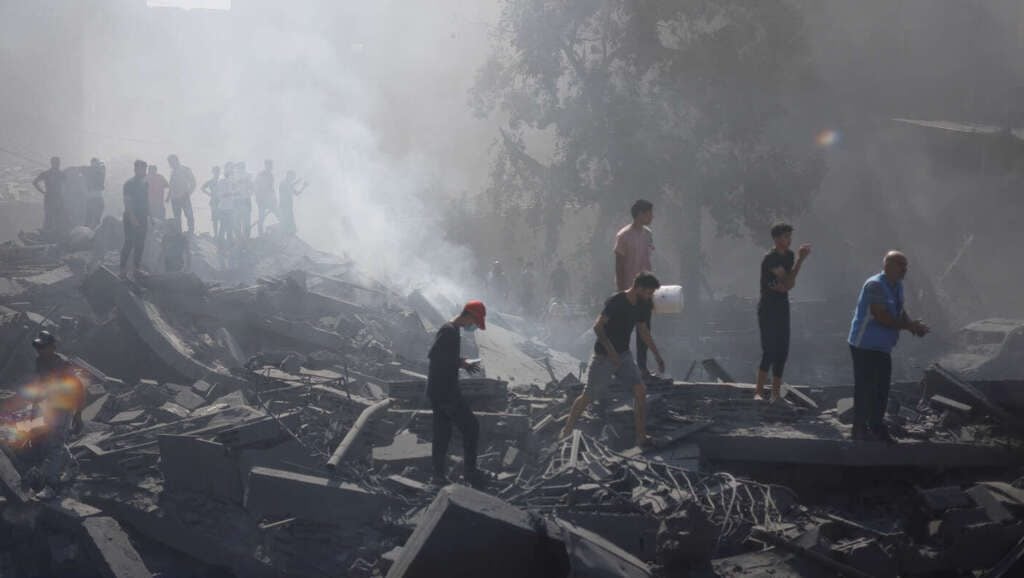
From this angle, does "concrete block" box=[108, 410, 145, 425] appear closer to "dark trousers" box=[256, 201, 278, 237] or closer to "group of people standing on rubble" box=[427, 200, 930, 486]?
"group of people standing on rubble" box=[427, 200, 930, 486]

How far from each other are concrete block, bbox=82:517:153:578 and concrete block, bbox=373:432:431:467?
2.12 metres

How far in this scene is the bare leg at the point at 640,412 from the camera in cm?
751

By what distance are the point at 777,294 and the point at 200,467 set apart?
5.46 m

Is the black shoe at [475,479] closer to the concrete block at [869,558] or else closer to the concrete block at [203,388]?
the concrete block at [869,558]

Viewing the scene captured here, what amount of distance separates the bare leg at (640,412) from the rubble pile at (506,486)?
0.40 ft

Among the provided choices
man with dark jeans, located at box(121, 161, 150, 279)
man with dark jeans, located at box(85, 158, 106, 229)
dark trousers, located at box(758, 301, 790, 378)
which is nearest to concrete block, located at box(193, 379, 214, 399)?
man with dark jeans, located at box(121, 161, 150, 279)

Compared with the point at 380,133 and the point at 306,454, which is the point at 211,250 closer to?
the point at 306,454

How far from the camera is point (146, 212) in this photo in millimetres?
12539

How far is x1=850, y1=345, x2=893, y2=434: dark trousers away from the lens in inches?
283

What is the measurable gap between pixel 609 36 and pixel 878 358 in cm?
1762

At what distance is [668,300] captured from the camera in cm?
825

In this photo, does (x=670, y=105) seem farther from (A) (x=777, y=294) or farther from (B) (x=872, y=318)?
(B) (x=872, y=318)

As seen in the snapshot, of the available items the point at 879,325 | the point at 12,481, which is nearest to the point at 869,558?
the point at 879,325

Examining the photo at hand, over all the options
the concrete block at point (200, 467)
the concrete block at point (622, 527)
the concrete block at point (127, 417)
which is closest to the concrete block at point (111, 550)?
the concrete block at point (200, 467)
